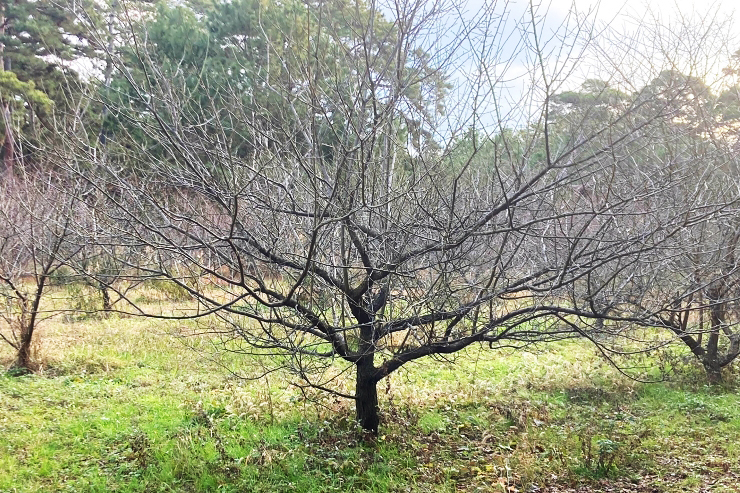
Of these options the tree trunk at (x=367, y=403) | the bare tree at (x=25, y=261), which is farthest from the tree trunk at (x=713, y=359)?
the bare tree at (x=25, y=261)

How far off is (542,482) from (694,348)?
13.1 feet

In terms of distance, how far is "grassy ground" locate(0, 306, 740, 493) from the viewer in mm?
4039

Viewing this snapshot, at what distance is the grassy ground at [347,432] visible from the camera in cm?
404

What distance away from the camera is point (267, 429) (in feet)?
16.0

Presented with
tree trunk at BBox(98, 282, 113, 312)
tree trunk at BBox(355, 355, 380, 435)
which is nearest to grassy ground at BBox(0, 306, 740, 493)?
tree trunk at BBox(355, 355, 380, 435)

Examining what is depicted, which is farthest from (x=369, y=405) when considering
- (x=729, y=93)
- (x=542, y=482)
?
(x=729, y=93)

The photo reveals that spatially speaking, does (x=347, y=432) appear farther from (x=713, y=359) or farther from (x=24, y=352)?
(x=713, y=359)

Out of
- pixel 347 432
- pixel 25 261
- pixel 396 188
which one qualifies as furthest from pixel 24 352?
pixel 396 188

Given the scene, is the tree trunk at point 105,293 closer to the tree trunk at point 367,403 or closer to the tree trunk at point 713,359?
the tree trunk at point 367,403

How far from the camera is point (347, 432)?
186 inches

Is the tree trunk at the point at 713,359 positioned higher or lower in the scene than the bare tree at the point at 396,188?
lower

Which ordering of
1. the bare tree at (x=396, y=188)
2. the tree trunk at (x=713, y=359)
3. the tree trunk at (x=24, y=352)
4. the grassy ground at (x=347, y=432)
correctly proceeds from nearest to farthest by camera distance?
the bare tree at (x=396, y=188) < the grassy ground at (x=347, y=432) < the tree trunk at (x=24, y=352) < the tree trunk at (x=713, y=359)

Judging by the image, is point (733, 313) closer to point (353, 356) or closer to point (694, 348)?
point (694, 348)

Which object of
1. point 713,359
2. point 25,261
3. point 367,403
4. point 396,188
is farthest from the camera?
point 25,261
